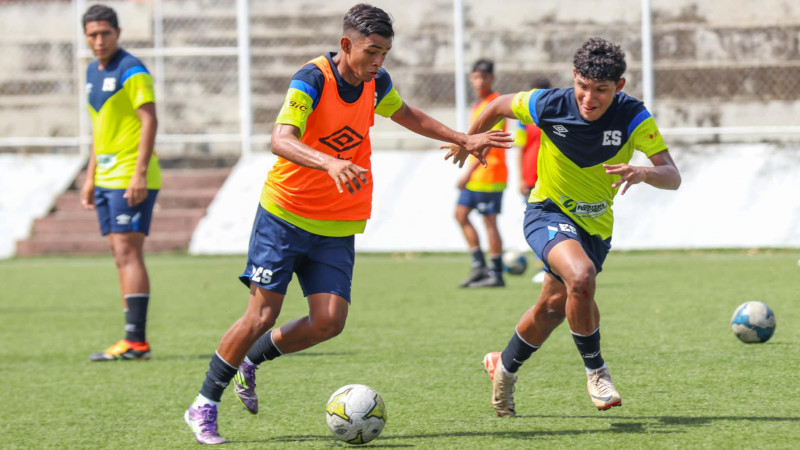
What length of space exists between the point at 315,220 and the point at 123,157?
2.99 metres

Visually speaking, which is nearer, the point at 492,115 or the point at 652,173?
the point at 652,173

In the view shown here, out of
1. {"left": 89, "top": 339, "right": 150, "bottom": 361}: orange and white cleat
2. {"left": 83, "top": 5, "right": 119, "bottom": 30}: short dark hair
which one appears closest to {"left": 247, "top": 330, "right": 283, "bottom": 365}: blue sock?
{"left": 89, "top": 339, "right": 150, "bottom": 361}: orange and white cleat

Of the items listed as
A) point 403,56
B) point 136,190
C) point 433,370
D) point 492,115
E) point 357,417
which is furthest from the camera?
point 403,56

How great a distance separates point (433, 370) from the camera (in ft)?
23.6

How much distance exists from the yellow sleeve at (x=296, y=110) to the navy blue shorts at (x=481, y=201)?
7079mm

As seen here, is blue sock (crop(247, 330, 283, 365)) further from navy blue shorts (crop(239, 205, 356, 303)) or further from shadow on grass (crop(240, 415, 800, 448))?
shadow on grass (crop(240, 415, 800, 448))

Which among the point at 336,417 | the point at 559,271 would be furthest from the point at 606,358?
the point at 336,417

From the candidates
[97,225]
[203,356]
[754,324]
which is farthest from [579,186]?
[97,225]

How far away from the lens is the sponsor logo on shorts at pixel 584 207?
5.86 meters

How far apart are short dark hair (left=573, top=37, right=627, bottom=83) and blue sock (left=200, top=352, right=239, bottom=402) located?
84.0 inches

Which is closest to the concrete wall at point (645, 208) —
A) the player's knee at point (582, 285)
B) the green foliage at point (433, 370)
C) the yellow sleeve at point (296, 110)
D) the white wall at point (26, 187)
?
the green foliage at point (433, 370)

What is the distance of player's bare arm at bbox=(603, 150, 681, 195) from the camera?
5.23 meters

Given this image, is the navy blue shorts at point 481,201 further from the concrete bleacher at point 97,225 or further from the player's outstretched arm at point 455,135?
the player's outstretched arm at point 455,135

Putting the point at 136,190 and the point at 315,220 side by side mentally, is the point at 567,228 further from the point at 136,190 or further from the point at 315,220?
the point at 136,190
